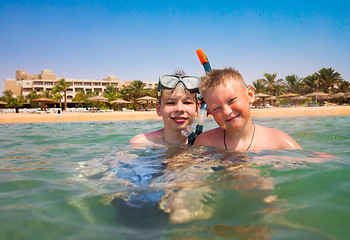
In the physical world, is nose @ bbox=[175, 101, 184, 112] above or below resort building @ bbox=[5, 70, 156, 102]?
below

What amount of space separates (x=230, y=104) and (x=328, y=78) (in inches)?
2256

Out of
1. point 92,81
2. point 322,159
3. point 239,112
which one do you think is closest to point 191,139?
point 239,112

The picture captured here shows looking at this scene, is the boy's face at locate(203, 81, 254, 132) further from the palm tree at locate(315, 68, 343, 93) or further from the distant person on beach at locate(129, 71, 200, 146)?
the palm tree at locate(315, 68, 343, 93)

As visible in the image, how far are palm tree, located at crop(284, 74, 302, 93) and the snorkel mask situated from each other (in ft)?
201

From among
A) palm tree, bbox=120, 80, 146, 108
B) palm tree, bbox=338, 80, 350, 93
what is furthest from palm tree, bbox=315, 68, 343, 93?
palm tree, bbox=120, 80, 146, 108

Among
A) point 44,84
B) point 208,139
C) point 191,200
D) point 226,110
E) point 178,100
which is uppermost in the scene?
point 44,84

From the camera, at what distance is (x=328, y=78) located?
50688 mm

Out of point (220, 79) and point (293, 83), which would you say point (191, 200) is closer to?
point (220, 79)

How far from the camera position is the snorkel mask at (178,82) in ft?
11.4

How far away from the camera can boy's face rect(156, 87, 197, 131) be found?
3.43m

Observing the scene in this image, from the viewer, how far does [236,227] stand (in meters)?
1.29

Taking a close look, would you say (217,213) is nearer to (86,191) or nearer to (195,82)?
(86,191)

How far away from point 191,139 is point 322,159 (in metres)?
1.58

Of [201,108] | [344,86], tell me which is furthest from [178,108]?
[344,86]
